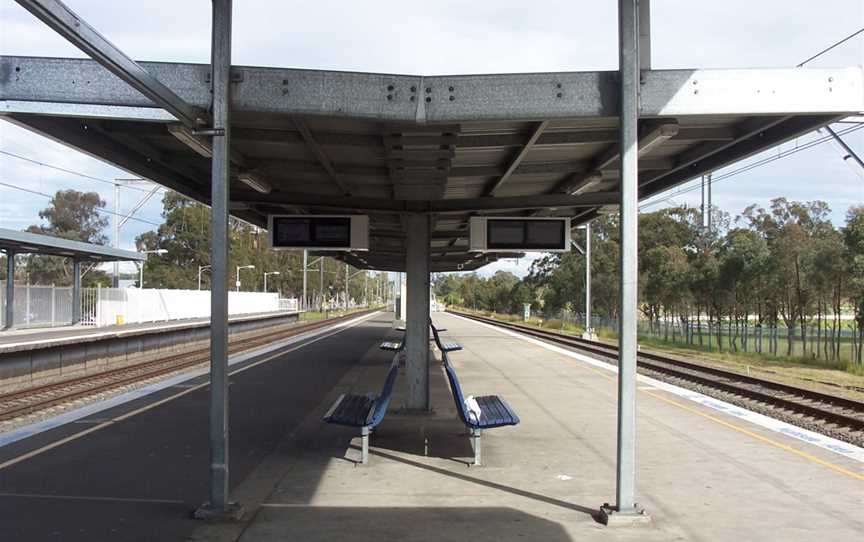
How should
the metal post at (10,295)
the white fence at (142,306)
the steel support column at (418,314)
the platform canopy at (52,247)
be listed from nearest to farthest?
the steel support column at (418,314)
the platform canopy at (52,247)
the metal post at (10,295)
the white fence at (142,306)

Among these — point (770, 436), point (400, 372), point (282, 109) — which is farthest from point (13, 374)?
point (770, 436)

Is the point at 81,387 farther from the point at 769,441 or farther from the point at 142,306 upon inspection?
the point at 142,306

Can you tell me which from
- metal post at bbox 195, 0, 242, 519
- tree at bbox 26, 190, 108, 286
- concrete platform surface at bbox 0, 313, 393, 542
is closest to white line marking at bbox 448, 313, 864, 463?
concrete platform surface at bbox 0, 313, 393, 542

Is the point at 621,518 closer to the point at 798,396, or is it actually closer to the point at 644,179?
the point at 644,179

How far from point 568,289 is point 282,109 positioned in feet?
177

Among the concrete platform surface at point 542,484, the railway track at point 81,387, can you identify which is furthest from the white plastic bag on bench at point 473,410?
the railway track at point 81,387

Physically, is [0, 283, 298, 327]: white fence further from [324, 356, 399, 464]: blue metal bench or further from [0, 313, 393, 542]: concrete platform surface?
[324, 356, 399, 464]: blue metal bench

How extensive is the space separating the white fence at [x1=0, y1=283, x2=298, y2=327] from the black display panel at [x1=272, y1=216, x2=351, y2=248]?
22731 millimetres

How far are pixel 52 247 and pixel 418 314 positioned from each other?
69.3 ft

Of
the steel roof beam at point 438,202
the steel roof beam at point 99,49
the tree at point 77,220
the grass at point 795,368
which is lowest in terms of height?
the grass at point 795,368

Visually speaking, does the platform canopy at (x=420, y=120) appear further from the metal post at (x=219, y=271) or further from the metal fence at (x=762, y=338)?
the metal fence at (x=762, y=338)

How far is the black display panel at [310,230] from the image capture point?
32.2ft

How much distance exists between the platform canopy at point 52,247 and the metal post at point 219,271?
2009 centimetres

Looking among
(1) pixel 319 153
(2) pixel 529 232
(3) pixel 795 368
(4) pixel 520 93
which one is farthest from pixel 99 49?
(3) pixel 795 368
